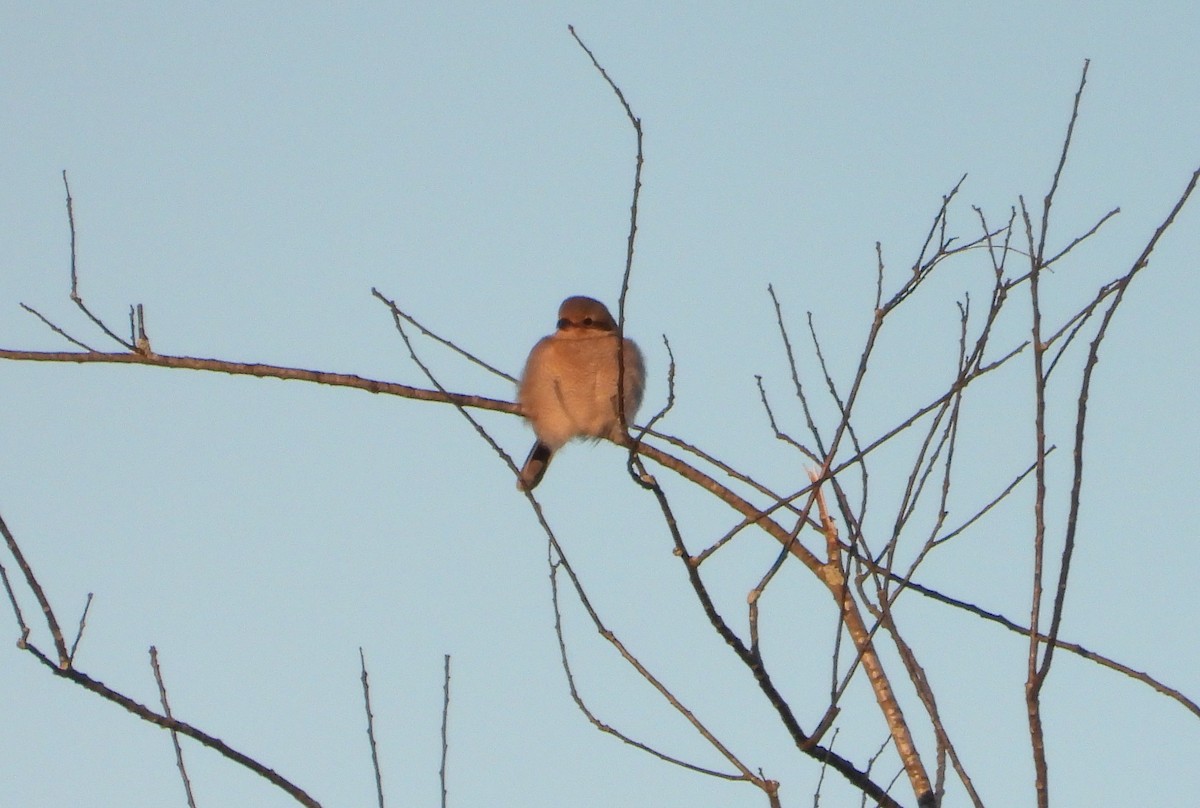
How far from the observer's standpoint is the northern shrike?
209 inches

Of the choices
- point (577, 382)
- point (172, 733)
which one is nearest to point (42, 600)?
point (172, 733)

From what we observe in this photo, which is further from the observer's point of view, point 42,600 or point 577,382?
point 577,382

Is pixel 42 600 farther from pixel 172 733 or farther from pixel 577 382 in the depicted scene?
pixel 577 382

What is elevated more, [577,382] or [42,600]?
[577,382]

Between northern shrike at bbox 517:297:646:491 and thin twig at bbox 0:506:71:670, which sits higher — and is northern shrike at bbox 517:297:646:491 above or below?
above

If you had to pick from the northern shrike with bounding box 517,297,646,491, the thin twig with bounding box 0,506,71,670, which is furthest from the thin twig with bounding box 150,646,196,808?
the northern shrike with bounding box 517,297,646,491

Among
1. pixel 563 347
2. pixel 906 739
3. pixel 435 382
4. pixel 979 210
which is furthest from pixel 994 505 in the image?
pixel 563 347

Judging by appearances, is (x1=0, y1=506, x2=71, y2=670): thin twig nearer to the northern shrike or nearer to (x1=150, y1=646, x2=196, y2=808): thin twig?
(x1=150, y1=646, x2=196, y2=808): thin twig

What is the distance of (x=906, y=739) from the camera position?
8.88 ft

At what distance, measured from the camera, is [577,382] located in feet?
17.4

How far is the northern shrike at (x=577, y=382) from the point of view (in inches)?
209

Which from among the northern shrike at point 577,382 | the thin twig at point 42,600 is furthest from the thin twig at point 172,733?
the northern shrike at point 577,382

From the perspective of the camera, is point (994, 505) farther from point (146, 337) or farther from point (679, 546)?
point (146, 337)

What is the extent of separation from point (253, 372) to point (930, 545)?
6.19ft
